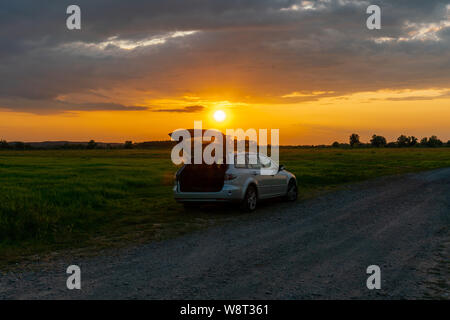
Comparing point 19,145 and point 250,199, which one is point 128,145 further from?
point 250,199

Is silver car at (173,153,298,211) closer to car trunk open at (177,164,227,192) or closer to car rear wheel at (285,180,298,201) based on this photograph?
car trunk open at (177,164,227,192)

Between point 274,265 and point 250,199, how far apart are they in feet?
20.7

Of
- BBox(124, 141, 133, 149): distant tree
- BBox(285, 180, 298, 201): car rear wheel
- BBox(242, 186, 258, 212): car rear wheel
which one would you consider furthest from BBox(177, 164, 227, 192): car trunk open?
BBox(124, 141, 133, 149): distant tree

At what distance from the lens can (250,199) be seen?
1291 cm

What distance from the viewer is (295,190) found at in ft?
51.8

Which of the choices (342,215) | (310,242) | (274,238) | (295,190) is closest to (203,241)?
(274,238)

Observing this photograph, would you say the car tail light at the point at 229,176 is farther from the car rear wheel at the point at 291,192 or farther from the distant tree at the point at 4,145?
the distant tree at the point at 4,145

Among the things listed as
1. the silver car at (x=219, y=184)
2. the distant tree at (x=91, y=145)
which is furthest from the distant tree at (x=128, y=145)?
the silver car at (x=219, y=184)

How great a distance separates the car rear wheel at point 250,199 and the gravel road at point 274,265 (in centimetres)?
145

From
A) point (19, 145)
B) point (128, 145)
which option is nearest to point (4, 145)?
point (19, 145)

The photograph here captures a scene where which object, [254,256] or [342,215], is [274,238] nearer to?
[254,256]

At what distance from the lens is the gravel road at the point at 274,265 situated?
5391 millimetres
